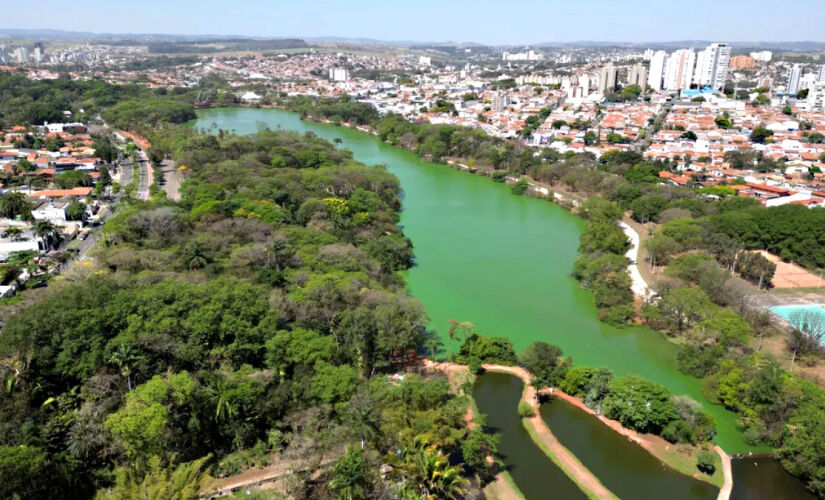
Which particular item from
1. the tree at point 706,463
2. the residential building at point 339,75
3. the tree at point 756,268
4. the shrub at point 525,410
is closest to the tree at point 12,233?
the shrub at point 525,410

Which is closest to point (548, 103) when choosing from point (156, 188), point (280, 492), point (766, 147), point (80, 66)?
point (766, 147)

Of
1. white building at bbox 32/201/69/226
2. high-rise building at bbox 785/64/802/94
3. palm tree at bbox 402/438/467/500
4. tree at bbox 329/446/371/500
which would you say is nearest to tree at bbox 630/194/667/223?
palm tree at bbox 402/438/467/500

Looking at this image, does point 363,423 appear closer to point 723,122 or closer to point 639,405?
point 639,405

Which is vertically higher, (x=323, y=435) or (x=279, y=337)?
(x=279, y=337)

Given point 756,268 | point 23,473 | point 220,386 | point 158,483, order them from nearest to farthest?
point 23,473, point 158,483, point 220,386, point 756,268

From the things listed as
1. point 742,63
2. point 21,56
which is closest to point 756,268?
point 742,63

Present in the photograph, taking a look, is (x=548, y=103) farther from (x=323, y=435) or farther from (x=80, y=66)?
(x=80, y=66)
